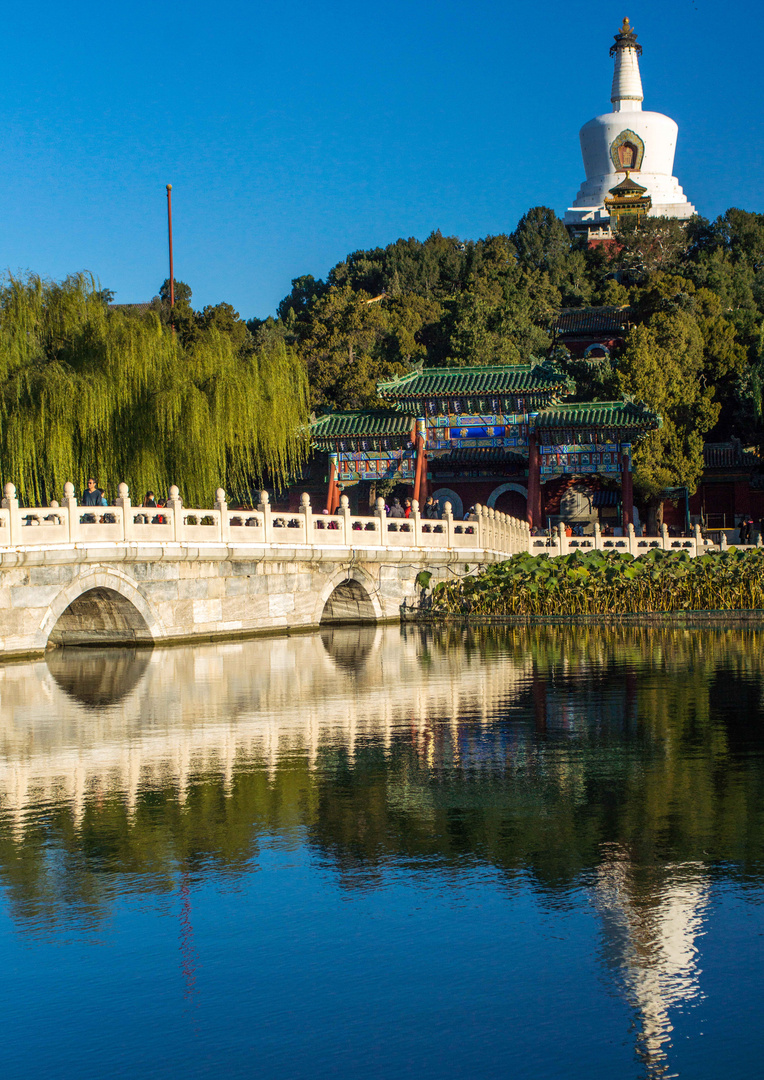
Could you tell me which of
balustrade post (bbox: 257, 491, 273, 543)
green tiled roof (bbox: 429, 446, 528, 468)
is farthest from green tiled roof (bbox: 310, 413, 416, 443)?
balustrade post (bbox: 257, 491, 273, 543)

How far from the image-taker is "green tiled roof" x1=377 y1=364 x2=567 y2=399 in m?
33.4

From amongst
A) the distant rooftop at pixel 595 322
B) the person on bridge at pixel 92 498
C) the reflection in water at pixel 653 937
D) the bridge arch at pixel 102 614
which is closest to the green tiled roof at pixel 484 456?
the distant rooftop at pixel 595 322

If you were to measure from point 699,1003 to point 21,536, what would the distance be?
14084 millimetres

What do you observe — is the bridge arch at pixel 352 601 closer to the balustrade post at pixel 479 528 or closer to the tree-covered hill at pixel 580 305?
the balustrade post at pixel 479 528

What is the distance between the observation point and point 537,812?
27.3 ft

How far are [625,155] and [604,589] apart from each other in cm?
5612

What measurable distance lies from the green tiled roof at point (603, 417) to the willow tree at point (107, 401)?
11612mm

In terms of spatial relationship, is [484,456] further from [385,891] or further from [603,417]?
[385,891]

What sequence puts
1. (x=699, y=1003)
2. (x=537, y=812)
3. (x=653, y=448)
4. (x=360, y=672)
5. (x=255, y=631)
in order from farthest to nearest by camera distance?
(x=653, y=448), (x=255, y=631), (x=360, y=672), (x=537, y=812), (x=699, y=1003)

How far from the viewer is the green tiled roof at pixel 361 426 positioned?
1390 inches

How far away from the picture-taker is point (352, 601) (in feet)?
83.4

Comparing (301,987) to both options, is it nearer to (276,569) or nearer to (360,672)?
(360,672)

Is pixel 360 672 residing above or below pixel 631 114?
below

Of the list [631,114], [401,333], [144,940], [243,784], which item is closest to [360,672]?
[243,784]
